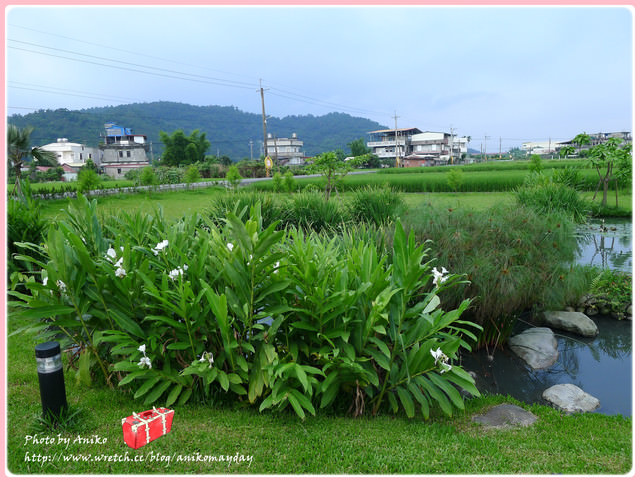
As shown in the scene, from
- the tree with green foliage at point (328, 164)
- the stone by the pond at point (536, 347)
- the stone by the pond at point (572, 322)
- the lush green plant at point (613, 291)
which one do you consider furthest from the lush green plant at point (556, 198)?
the tree with green foliage at point (328, 164)

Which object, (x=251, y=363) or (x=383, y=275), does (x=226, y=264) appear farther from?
(x=383, y=275)

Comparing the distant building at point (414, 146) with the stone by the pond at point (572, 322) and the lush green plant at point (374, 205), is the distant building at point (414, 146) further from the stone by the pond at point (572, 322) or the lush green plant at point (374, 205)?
the stone by the pond at point (572, 322)

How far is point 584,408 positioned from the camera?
11.4 ft

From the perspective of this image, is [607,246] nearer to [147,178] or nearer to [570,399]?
[570,399]

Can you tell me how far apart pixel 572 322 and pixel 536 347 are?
3.20 ft

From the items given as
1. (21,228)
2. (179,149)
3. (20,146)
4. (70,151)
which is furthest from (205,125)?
(21,228)

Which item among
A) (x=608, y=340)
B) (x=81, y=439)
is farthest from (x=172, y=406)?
(x=608, y=340)

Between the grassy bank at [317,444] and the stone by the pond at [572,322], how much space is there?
2.56 m

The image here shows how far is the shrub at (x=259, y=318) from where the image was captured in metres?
2.69

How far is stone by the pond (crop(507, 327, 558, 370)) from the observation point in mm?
4527

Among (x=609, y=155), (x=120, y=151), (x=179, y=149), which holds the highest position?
(x=120, y=151)

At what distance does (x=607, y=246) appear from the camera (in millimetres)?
9570

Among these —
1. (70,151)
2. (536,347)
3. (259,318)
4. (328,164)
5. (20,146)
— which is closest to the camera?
(259,318)

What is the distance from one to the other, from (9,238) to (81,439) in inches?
153
